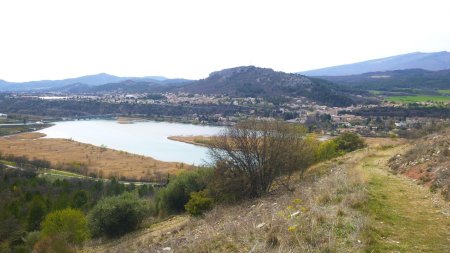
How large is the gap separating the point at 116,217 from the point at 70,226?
2.15m

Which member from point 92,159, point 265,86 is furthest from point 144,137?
point 265,86

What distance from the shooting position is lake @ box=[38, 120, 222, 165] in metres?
61.9

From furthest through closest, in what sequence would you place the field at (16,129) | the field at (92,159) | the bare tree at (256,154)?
the field at (16,129) → the field at (92,159) → the bare tree at (256,154)

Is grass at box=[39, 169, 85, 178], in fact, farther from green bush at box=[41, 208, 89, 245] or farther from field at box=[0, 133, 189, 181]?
green bush at box=[41, 208, 89, 245]

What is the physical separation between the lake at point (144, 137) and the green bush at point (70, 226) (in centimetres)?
2849

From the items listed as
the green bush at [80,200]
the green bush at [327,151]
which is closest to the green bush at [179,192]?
the green bush at [327,151]

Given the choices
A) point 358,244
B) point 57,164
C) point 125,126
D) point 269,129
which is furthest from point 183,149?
point 358,244

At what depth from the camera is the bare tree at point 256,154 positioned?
617 inches

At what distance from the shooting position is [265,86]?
486 feet

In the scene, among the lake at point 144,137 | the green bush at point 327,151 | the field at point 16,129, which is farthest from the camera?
the field at point 16,129

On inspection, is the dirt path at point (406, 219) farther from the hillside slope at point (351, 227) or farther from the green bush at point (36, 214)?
the green bush at point (36, 214)

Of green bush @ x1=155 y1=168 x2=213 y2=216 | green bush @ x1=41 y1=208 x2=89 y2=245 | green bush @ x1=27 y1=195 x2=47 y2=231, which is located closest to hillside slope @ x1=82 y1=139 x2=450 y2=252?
green bush @ x1=155 y1=168 x2=213 y2=216

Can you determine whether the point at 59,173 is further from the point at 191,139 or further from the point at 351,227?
the point at 351,227

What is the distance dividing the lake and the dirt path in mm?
38975
